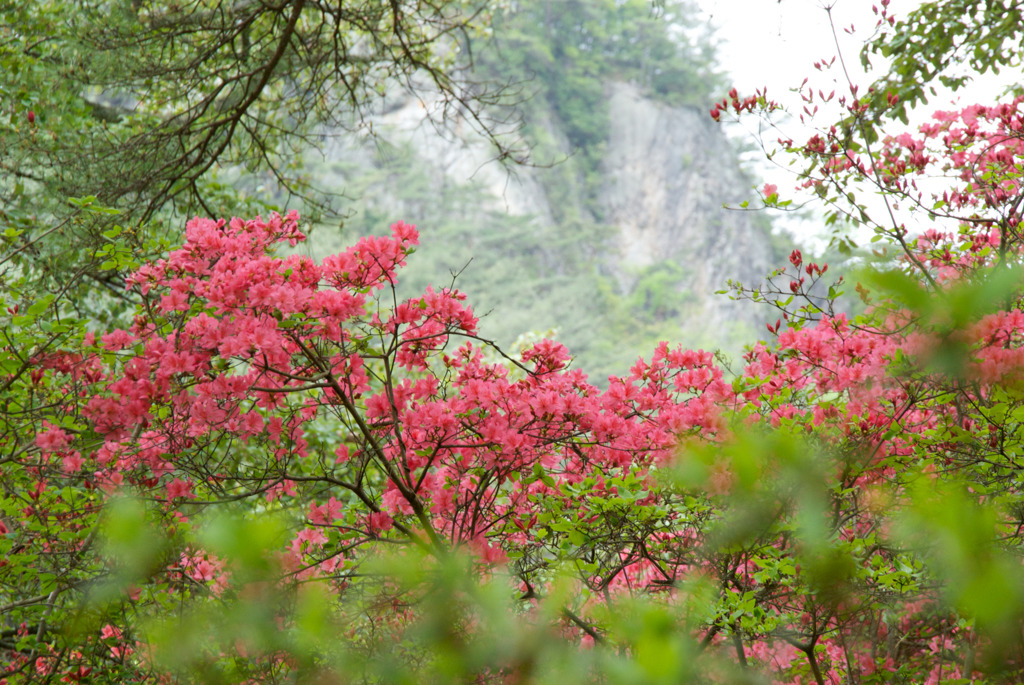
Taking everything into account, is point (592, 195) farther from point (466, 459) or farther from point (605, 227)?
point (466, 459)

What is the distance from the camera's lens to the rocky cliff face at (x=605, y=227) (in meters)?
19.8

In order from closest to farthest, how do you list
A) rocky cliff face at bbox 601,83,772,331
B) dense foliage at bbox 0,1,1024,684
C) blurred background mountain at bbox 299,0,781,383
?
dense foliage at bbox 0,1,1024,684 → blurred background mountain at bbox 299,0,781,383 → rocky cliff face at bbox 601,83,772,331

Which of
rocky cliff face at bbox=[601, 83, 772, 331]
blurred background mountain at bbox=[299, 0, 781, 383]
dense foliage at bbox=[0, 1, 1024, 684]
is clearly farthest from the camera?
rocky cliff face at bbox=[601, 83, 772, 331]

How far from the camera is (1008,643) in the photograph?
0.42 meters

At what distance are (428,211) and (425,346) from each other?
812 inches

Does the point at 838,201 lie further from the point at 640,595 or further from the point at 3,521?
the point at 3,521

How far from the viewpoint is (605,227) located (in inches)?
928

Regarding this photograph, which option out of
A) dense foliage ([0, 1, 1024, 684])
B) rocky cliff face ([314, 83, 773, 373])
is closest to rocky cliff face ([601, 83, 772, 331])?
rocky cliff face ([314, 83, 773, 373])

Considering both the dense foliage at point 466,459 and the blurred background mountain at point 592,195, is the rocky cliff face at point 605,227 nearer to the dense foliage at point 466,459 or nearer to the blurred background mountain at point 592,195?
the blurred background mountain at point 592,195

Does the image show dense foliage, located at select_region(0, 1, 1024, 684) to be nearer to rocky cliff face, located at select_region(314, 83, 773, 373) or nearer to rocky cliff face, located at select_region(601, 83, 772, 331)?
rocky cliff face, located at select_region(314, 83, 773, 373)

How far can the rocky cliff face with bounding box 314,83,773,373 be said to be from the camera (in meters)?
19.8

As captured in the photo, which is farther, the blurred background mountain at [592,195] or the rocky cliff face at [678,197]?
the rocky cliff face at [678,197]

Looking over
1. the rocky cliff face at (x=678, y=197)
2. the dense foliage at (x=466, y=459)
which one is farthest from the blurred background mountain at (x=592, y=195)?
the dense foliage at (x=466, y=459)

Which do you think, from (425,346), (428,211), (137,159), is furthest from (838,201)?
(428,211)
